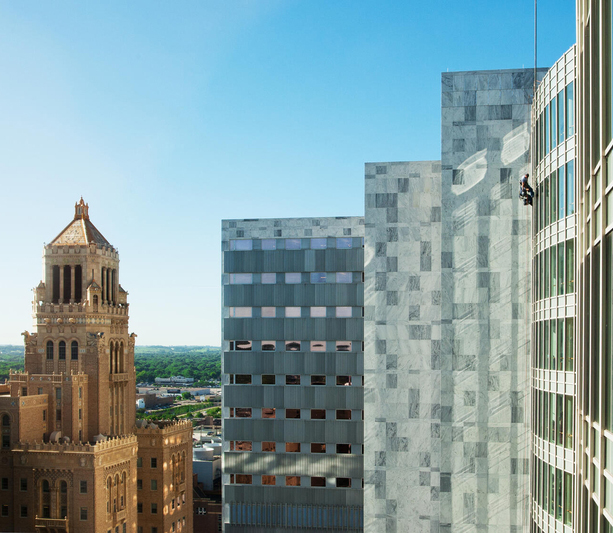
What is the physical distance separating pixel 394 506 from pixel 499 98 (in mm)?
29697

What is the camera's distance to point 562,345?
31203mm

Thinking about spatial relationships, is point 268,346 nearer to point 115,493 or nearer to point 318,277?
point 318,277

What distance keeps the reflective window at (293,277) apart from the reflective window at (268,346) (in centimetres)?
632

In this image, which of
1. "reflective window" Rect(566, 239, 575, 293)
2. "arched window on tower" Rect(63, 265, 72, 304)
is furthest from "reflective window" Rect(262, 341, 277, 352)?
"arched window on tower" Rect(63, 265, 72, 304)

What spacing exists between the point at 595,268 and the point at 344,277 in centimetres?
4941

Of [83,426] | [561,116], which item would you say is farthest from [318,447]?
[83,426]

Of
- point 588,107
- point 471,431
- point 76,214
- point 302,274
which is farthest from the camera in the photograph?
point 76,214

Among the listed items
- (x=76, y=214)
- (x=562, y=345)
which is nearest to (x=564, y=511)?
(x=562, y=345)

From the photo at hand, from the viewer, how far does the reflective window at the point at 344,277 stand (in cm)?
6481

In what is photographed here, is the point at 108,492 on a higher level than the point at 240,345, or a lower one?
lower

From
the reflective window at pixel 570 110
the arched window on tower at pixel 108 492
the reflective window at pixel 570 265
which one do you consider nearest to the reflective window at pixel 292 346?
the reflective window at pixel 570 265

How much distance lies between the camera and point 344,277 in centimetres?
6488

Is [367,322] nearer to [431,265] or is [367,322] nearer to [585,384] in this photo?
[431,265]

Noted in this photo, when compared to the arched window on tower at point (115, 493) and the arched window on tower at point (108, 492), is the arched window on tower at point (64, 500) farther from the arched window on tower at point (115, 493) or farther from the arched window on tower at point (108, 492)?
the arched window on tower at point (115, 493)
